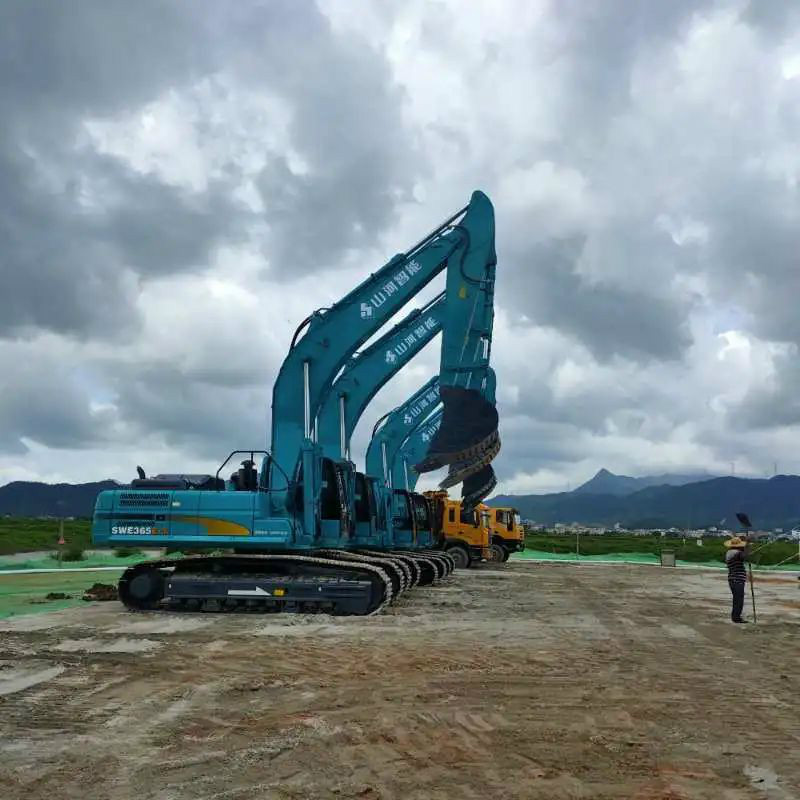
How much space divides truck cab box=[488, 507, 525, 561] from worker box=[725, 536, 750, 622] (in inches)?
800

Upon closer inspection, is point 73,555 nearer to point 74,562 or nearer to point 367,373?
point 74,562

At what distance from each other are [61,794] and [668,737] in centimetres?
414

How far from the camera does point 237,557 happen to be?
15.0 metres

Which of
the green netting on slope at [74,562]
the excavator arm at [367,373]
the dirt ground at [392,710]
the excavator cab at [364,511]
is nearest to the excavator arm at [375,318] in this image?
the excavator arm at [367,373]

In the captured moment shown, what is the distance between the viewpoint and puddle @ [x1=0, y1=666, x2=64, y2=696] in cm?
811

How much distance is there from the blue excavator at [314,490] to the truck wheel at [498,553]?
1469cm

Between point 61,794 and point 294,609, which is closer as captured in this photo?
point 61,794

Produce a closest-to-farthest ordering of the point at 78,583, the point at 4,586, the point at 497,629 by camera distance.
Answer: the point at 497,629, the point at 4,586, the point at 78,583

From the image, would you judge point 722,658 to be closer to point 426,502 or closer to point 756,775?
point 756,775

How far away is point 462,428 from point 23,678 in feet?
44.4

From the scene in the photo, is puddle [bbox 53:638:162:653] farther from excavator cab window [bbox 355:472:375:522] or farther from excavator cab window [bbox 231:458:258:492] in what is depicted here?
excavator cab window [bbox 355:472:375:522]

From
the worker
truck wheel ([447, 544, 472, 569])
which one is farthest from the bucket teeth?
truck wheel ([447, 544, 472, 569])

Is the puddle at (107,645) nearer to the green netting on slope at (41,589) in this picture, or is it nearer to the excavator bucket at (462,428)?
the green netting on slope at (41,589)

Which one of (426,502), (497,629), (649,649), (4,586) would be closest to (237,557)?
(497,629)
